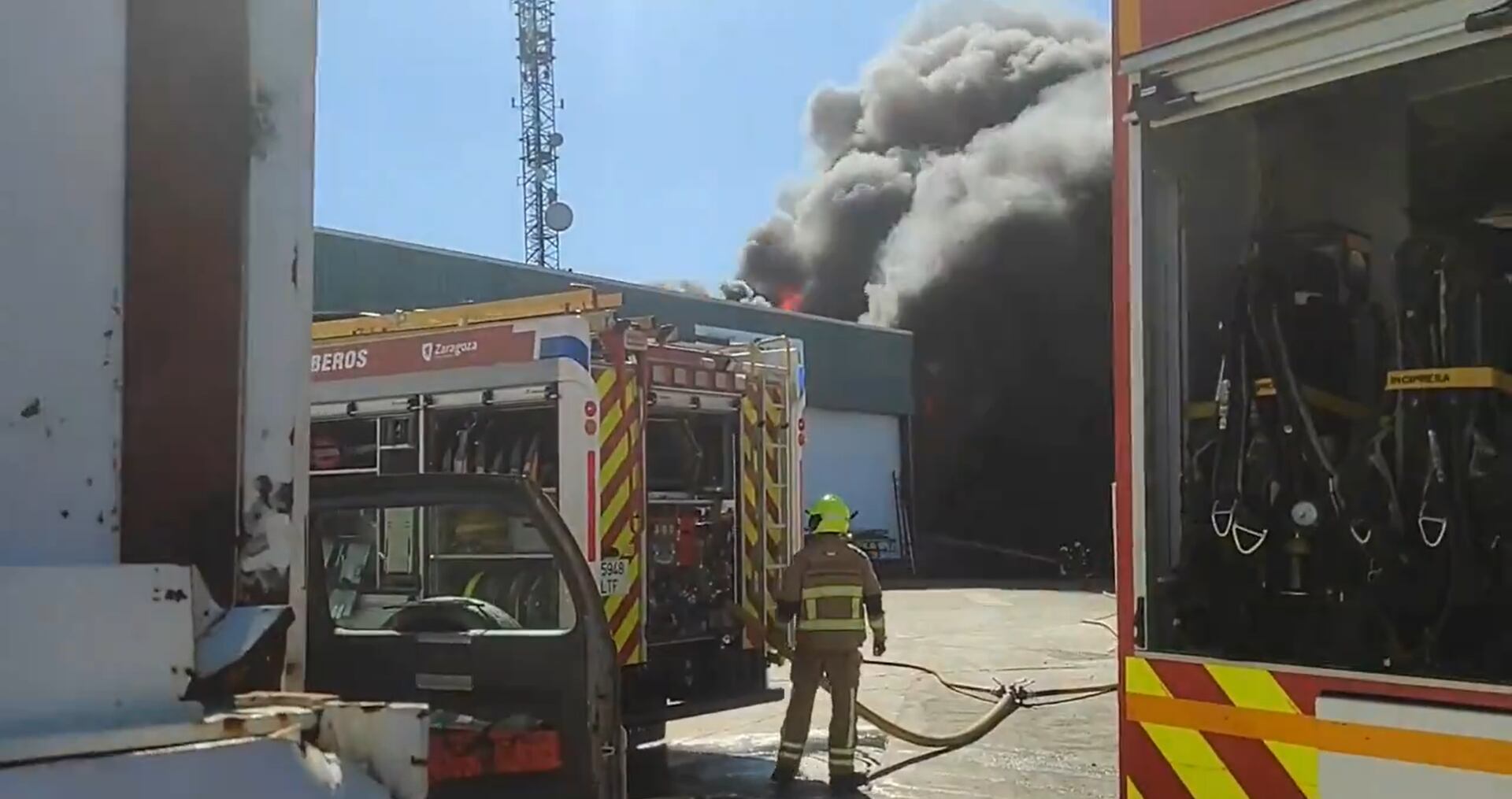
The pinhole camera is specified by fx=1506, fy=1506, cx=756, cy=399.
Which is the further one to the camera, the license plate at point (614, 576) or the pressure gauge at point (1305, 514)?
the license plate at point (614, 576)

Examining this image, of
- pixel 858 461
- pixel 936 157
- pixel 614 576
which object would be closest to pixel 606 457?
pixel 614 576

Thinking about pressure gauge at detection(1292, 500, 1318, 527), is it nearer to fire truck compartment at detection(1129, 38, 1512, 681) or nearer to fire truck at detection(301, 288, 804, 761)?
fire truck compartment at detection(1129, 38, 1512, 681)

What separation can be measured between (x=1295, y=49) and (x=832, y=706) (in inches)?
210

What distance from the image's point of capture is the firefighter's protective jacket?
754 centimetres

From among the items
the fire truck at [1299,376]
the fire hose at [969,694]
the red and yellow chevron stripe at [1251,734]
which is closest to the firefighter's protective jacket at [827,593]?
the fire hose at [969,694]

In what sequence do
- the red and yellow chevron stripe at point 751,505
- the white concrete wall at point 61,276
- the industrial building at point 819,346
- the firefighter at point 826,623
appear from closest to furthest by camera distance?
1. the white concrete wall at point 61,276
2. the firefighter at point 826,623
3. the red and yellow chevron stripe at point 751,505
4. the industrial building at point 819,346

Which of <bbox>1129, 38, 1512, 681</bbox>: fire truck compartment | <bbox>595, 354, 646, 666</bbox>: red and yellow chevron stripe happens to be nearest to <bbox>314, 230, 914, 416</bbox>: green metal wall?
<bbox>595, 354, 646, 666</bbox>: red and yellow chevron stripe

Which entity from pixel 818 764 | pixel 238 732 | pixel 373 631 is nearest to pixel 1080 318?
pixel 818 764

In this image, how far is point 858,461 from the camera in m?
28.5

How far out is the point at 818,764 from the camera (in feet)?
26.5

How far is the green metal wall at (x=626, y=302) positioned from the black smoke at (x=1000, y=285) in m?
2.65

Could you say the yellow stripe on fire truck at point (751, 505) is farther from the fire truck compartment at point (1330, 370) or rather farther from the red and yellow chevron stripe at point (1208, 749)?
the red and yellow chevron stripe at point (1208, 749)

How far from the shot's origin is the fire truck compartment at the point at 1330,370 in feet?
9.08

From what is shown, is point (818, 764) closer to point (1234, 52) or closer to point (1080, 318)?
point (1234, 52)
